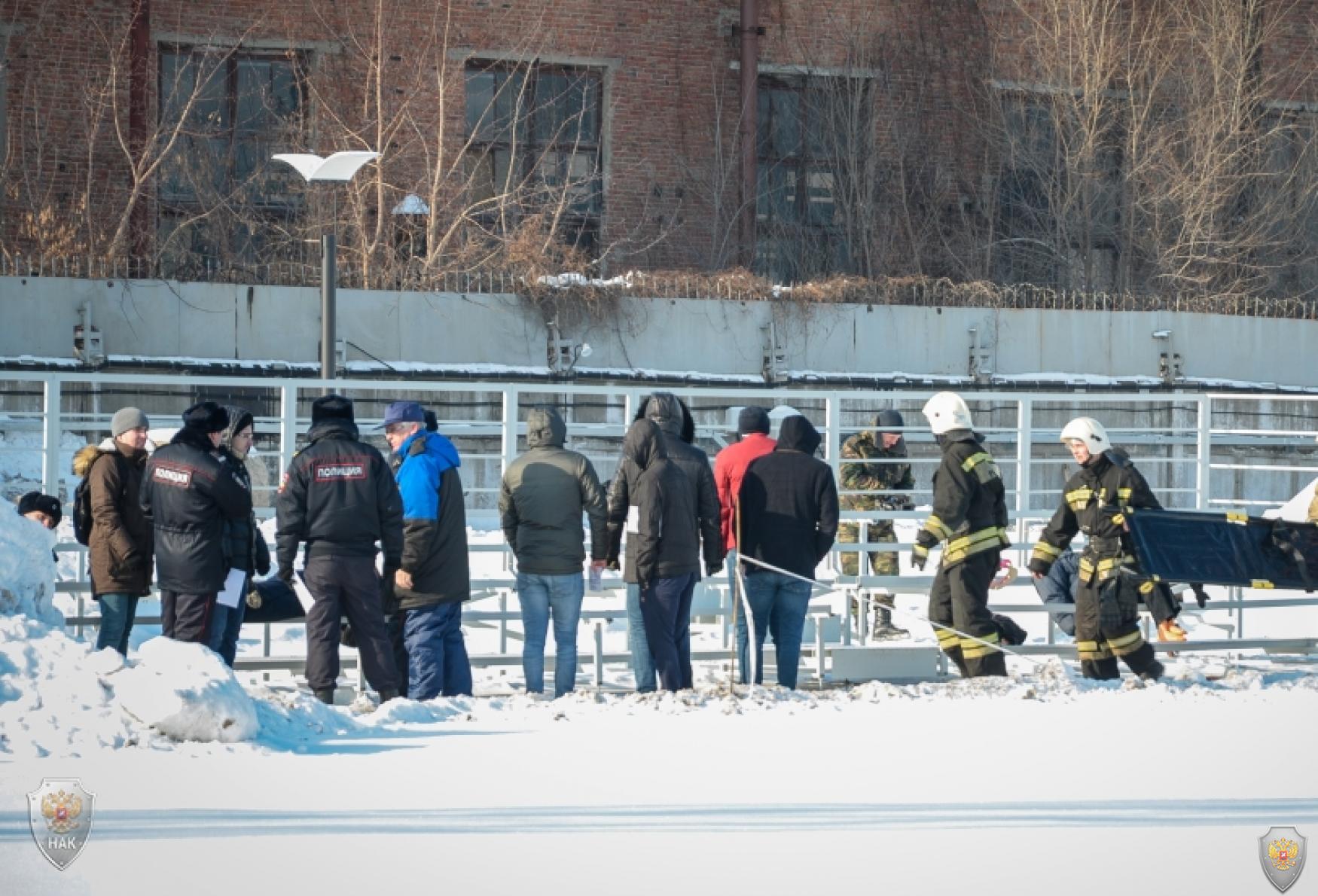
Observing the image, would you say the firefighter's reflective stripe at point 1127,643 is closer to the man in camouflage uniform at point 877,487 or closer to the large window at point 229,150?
the man in camouflage uniform at point 877,487

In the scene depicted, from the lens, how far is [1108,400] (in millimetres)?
20312

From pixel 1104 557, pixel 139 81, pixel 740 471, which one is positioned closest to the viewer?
pixel 1104 557

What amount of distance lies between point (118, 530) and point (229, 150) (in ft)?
53.1

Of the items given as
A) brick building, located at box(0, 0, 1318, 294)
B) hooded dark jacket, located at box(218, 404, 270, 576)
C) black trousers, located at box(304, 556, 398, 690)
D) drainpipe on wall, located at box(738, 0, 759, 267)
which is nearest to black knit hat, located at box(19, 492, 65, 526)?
hooded dark jacket, located at box(218, 404, 270, 576)

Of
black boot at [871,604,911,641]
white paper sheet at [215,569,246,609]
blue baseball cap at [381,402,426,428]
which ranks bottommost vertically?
black boot at [871,604,911,641]

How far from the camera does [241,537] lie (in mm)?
9211

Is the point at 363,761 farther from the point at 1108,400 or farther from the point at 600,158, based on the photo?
the point at 600,158

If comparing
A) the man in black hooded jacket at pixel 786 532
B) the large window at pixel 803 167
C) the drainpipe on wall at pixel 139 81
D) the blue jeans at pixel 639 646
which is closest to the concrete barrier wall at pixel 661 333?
the drainpipe on wall at pixel 139 81

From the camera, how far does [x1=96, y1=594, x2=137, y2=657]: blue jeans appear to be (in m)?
9.67

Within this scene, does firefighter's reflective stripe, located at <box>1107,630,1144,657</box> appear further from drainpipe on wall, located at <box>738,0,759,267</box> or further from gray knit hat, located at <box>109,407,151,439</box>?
drainpipe on wall, located at <box>738,0,759,267</box>

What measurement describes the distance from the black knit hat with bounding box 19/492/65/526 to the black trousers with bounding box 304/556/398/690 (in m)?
2.53

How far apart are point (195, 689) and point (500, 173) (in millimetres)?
19810

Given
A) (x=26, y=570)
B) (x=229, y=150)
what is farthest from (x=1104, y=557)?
(x=229, y=150)

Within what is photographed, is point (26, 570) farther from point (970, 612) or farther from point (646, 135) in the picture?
point (646, 135)
